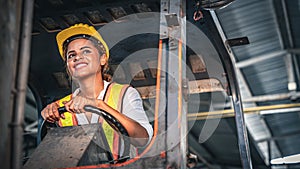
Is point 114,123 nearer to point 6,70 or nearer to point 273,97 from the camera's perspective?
point 6,70

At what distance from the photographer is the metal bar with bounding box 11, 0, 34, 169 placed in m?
1.64

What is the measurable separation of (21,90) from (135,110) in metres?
1.77

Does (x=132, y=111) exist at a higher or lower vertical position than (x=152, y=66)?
lower

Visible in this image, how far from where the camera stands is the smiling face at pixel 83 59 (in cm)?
368

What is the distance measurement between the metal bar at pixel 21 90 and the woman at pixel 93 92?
1.38 metres

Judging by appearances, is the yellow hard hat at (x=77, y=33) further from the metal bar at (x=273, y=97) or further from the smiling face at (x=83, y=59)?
the metal bar at (x=273, y=97)

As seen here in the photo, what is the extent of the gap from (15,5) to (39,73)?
2.66 m

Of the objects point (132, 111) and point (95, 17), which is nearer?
point (132, 111)

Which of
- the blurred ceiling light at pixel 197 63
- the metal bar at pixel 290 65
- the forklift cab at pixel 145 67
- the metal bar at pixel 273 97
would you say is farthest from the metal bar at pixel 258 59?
the blurred ceiling light at pixel 197 63

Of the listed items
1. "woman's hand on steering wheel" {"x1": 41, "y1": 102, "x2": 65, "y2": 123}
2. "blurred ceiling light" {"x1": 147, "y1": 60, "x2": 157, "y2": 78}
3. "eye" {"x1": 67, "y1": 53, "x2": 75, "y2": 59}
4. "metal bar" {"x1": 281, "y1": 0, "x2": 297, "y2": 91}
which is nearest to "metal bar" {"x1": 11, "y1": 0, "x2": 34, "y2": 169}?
"woman's hand on steering wheel" {"x1": 41, "y1": 102, "x2": 65, "y2": 123}

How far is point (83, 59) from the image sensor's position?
3678 mm

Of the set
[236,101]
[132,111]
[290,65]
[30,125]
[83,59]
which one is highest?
[290,65]

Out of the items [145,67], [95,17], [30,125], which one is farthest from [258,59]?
[30,125]

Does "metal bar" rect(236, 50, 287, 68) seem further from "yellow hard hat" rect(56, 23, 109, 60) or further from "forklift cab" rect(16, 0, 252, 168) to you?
"yellow hard hat" rect(56, 23, 109, 60)
